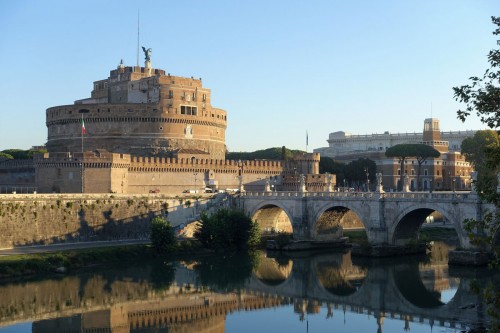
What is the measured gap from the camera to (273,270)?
41.4 meters

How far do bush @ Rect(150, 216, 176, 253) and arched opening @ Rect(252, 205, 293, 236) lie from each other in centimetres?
1194

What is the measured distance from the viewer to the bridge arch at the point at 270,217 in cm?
5466

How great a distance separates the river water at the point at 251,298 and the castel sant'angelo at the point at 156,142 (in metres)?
17.6

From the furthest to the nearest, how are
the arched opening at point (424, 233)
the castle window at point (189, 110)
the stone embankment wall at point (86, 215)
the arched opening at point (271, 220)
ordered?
the castle window at point (189, 110)
the arched opening at point (271, 220)
the arched opening at point (424, 233)
the stone embankment wall at point (86, 215)

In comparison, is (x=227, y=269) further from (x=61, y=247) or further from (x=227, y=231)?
(x=61, y=247)

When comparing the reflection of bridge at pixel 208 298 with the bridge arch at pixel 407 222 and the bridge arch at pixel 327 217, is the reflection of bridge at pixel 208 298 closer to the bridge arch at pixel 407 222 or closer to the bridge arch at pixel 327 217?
the bridge arch at pixel 407 222

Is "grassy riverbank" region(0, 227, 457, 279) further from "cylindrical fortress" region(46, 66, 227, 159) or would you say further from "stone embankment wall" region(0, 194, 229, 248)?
"cylindrical fortress" region(46, 66, 227, 159)

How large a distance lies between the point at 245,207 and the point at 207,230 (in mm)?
9194

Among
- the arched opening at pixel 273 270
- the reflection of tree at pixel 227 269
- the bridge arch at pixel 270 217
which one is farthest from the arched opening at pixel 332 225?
the reflection of tree at pixel 227 269

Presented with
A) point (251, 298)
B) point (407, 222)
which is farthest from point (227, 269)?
point (407, 222)

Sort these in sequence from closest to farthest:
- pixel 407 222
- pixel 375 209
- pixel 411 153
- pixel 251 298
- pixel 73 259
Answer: pixel 251 298 < pixel 73 259 < pixel 407 222 < pixel 375 209 < pixel 411 153

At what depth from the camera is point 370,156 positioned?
96.2 m

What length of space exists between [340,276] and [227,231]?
11.0 metres

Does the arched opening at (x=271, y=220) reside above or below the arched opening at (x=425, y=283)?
above
